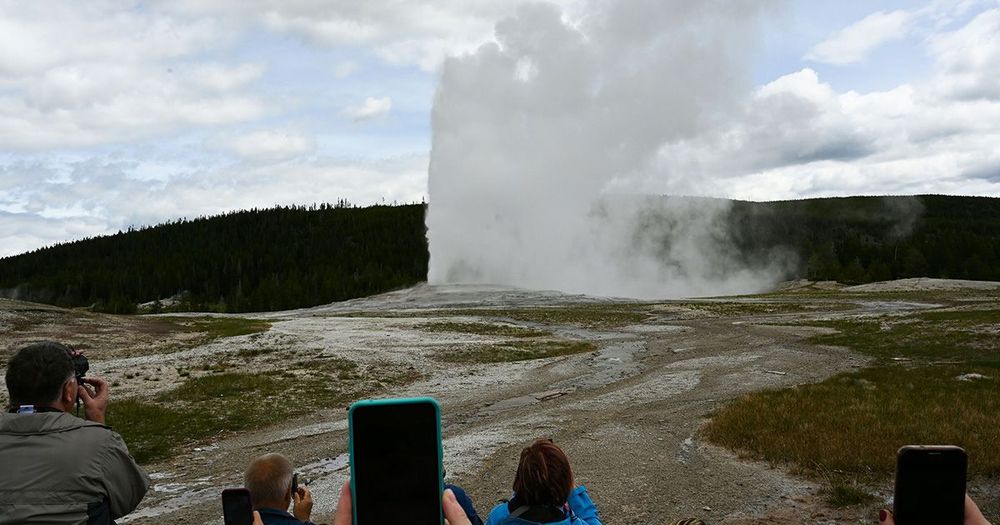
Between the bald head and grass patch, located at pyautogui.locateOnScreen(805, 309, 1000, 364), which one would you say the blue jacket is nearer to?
the bald head

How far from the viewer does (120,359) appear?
29547 mm

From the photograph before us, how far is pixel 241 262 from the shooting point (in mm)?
144125

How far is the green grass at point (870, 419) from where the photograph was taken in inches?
426

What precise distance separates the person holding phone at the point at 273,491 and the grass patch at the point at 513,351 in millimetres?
23967

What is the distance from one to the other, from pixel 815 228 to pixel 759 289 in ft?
208

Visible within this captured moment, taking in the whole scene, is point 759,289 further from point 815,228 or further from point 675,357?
point 675,357

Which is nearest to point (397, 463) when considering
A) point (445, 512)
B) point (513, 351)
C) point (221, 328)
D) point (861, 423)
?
point (445, 512)

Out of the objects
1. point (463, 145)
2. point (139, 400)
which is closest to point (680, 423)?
point (139, 400)

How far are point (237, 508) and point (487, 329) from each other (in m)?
38.0

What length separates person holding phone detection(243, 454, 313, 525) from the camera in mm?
4207

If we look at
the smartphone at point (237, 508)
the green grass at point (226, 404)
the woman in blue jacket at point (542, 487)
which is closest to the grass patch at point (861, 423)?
the woman in blue jacket at point (542, 487)

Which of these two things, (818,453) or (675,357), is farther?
(675,357)

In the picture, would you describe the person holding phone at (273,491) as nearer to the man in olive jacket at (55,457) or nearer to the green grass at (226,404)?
the man in olive jacket at (55,457)

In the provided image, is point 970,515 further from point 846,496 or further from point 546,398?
point 546,398
